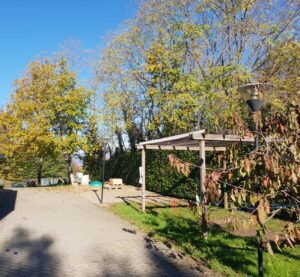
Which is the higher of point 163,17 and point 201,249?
point 163,17

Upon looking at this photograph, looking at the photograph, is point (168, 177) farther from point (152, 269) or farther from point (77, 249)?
point (152, 269)

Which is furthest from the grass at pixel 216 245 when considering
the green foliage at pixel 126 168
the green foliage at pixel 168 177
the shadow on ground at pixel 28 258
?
the green foliage at pixel 126 168

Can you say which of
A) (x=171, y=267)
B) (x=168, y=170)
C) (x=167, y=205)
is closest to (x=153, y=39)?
(x=168, y=170)

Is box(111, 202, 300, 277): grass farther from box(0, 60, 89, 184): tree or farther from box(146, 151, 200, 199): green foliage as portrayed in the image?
box(0, 60, 89, 184): tree

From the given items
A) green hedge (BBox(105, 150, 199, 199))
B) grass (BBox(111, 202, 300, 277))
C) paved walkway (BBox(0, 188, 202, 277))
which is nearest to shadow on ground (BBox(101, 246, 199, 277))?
paved walkway (BBox(0, 188, 202, 277))

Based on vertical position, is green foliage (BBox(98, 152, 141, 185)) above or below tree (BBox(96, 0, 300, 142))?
below

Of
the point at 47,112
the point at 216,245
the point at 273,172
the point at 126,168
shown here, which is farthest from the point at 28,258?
the point at 126,168

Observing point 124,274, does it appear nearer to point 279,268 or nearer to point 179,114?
point 279,268

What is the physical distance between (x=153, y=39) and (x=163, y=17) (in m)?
2.00

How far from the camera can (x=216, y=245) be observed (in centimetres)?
778

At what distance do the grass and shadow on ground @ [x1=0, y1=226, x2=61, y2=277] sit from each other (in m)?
2.65

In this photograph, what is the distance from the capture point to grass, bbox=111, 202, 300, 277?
610cm

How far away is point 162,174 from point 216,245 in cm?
1235

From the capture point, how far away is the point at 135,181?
25781mm
